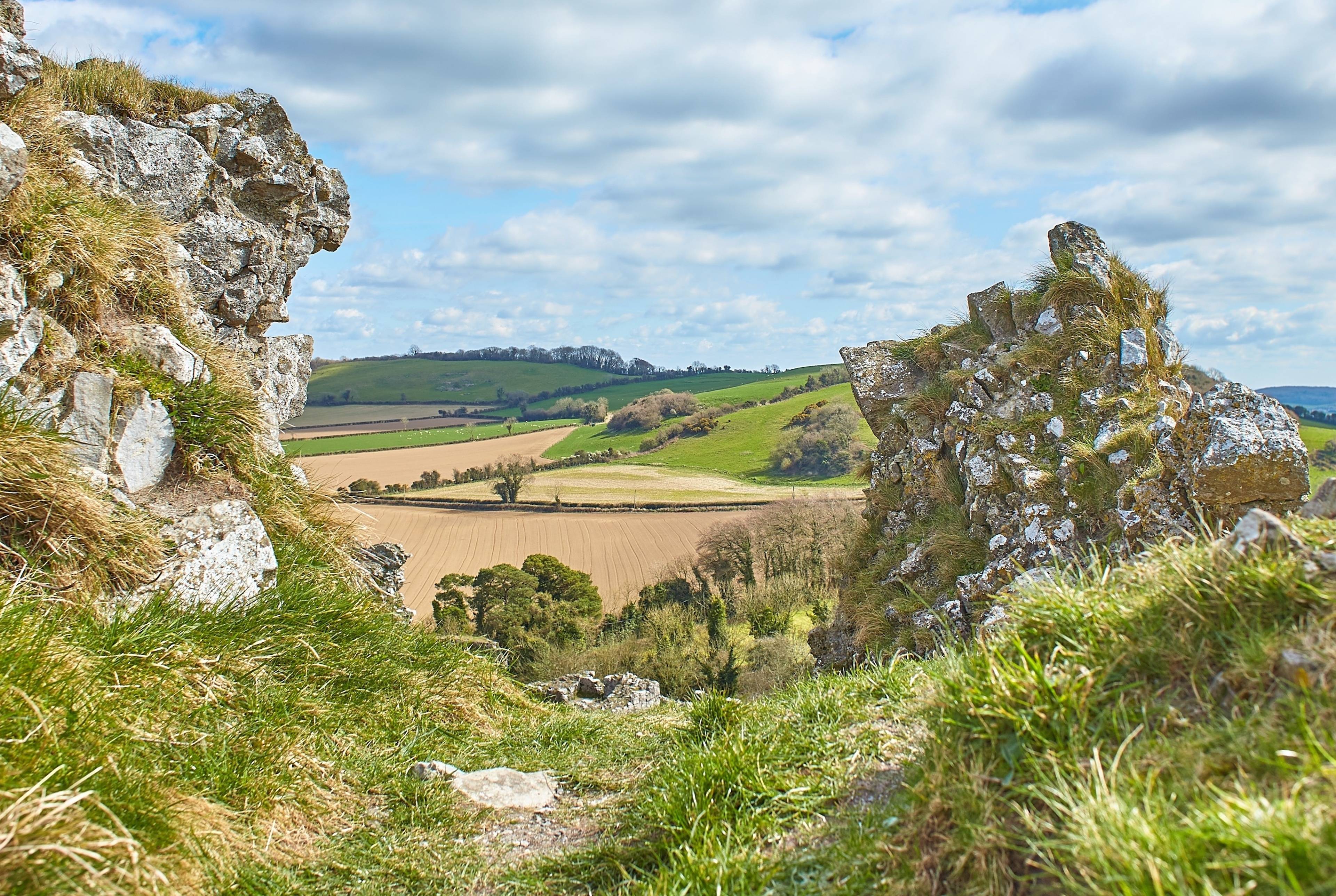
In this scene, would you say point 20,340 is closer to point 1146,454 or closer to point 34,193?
point 34,193

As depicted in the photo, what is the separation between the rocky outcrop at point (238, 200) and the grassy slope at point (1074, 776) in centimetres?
743

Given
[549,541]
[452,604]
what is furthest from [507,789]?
[549,541]

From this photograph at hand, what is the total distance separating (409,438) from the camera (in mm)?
103625

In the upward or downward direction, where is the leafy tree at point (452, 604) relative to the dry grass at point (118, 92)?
downward

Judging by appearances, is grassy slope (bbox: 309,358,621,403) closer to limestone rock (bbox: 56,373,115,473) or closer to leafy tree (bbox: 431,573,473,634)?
leafy tree (bbox: 431,573,473,634)

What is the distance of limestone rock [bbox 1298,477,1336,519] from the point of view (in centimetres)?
413

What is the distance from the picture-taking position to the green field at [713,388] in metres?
141

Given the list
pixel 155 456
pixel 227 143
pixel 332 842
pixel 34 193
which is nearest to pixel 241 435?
pixel 155 456

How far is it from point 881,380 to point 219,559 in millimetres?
10570

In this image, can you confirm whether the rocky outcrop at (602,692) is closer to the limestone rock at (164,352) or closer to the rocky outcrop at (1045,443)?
the rocky outcrop at (1045,443)

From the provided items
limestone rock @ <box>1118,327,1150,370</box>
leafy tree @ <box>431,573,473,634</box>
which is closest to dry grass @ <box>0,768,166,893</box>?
limestone rock @ <box>1118,327,1150,370</box>

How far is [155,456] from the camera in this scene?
7.15 metres

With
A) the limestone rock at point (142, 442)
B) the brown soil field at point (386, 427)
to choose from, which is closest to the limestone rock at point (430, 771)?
the limestone rock at point (142, 442)

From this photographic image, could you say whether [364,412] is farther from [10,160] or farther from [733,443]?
[10,160]
